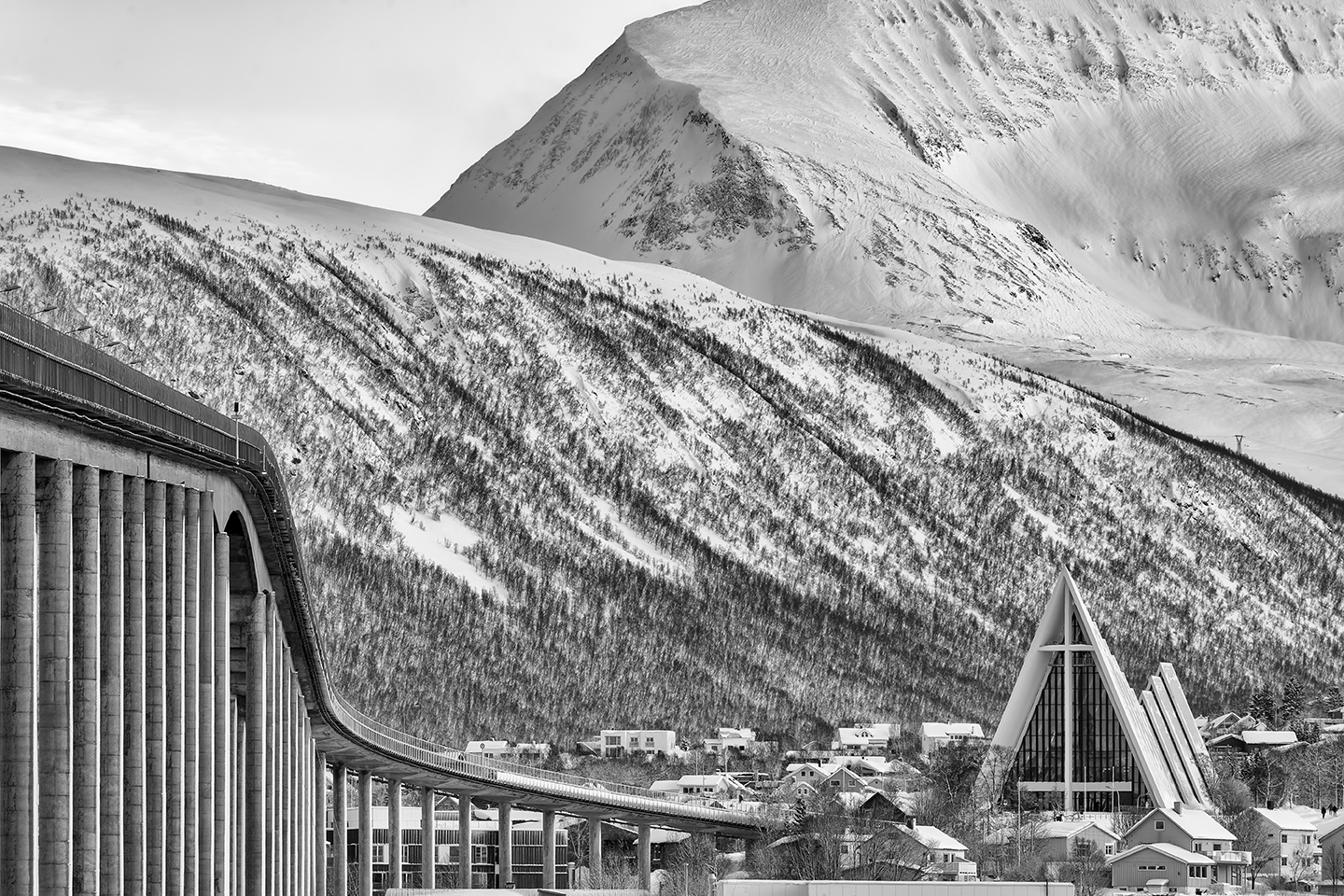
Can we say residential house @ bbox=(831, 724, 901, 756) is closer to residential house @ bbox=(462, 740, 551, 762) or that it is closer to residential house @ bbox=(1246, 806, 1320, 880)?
residential house @ bbox=(462, 740, 551, 762)

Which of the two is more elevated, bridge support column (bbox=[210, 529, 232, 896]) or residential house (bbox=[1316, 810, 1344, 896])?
bridge support column (bbox=[210, 529, 232, 896])

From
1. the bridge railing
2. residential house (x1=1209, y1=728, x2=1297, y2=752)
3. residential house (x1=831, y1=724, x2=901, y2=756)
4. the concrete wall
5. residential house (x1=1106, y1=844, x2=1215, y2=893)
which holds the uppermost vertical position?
the bridge railing

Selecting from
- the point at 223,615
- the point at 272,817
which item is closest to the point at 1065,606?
the point at 272,817

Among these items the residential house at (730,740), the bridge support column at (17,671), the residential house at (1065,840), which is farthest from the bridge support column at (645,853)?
the bridge support column at (17,671)

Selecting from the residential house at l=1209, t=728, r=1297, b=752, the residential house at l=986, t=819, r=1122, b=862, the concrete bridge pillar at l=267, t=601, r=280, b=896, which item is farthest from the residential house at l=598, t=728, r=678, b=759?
the concrete bridge pillar at l=267, t=601, r=280, b=896

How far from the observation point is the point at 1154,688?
16512 cm

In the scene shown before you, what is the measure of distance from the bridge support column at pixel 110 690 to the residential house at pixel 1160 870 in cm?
6521

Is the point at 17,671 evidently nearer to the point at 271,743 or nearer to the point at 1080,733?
the point at 271,743

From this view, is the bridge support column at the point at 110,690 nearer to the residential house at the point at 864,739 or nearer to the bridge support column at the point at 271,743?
the bridge support column at the point at 271,743

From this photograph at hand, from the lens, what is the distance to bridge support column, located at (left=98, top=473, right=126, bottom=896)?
44.8 metres

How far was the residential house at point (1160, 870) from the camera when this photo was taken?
105m

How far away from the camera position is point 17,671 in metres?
39.4

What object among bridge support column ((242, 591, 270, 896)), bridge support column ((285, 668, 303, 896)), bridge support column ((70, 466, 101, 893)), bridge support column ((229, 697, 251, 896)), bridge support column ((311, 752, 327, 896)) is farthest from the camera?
bridge support column ((311, 752, 327, 896))

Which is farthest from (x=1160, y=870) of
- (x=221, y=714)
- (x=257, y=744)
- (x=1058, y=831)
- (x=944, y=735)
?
(x=944, y=735)
